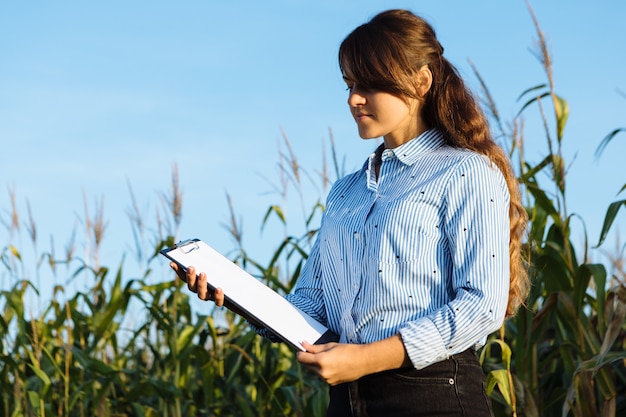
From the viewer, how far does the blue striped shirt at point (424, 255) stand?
1.69 metres

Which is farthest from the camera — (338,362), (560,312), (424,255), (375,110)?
(560,312)

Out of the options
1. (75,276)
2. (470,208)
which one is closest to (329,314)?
(470,208)

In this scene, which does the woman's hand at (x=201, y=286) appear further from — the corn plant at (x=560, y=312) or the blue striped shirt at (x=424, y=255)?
the corn plant at (x=560, y=312)

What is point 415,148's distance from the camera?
1.94m

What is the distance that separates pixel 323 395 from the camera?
3826 millimetres

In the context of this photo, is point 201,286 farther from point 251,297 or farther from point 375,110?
point 375,110

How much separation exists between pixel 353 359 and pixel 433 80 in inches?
26.0

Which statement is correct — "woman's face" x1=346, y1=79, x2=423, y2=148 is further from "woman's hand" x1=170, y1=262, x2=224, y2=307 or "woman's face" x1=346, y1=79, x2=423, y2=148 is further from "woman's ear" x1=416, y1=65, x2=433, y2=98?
"woman's hand" x1=170, y1=262, x2=224, y2=307

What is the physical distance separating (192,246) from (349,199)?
0.37 meters

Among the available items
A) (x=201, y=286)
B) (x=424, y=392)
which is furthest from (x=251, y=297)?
(x=424, y=392)

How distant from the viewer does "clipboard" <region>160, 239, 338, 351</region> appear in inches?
69.8

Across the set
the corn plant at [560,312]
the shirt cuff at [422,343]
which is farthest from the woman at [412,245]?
the corn plant at [560,312]

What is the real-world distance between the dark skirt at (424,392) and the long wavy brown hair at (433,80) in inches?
11.5

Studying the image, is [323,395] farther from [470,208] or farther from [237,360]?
[470,208]
